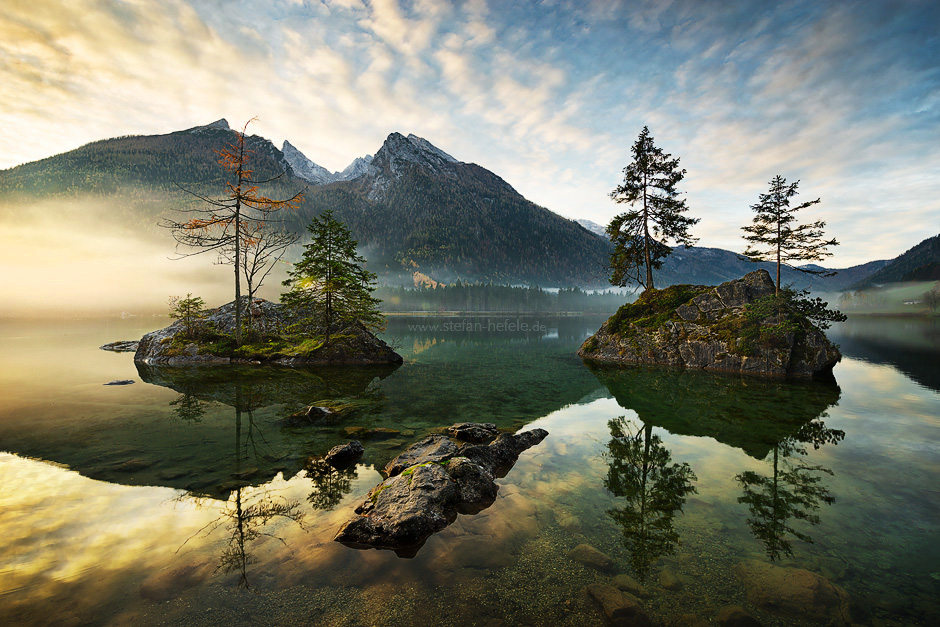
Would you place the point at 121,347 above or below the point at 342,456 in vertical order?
above

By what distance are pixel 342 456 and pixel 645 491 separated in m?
8.65

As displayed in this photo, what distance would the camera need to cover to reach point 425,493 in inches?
308

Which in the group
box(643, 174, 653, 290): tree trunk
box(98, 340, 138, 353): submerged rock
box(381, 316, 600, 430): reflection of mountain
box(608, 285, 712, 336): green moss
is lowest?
box(381, 316, 600, 430): reflection of mountain

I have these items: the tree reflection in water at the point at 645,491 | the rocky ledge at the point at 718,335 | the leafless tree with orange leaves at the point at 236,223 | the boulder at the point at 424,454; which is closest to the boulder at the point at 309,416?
the boulder at the point at 424,454

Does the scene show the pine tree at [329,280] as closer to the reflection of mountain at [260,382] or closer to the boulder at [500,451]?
the reflection of mountain at [260,382]

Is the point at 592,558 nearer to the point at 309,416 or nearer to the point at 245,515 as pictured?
the point at 245,515

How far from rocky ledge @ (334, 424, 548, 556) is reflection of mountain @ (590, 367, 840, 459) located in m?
8.45

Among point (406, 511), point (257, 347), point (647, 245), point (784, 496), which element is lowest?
point (784, 496)

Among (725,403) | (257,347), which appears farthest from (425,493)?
(257,347)

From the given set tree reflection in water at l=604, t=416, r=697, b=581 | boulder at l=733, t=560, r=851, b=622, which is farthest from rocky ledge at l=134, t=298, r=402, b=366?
boulder at l=733, t=560, r=851, b=622

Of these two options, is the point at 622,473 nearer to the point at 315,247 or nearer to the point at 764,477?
the point at 764,477

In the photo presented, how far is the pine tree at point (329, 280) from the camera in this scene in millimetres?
30203

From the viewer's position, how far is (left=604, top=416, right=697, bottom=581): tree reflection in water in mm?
6600

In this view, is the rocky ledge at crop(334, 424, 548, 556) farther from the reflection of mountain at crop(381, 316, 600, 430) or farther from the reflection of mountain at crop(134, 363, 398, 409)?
the reflection of mountain at crop(134, 363, 398, 409)
